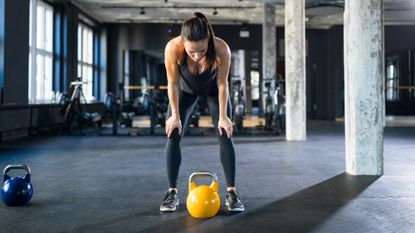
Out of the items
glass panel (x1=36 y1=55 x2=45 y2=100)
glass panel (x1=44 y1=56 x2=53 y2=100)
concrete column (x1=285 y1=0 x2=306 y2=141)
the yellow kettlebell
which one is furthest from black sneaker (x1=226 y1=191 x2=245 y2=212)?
glass panel (x1=44 y1=56 x2=53 y2=100)

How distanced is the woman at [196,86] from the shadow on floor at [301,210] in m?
0.19

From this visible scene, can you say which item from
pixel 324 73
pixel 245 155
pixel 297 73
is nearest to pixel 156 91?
pixel 297 73

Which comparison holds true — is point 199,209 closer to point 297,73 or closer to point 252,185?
point 252,185

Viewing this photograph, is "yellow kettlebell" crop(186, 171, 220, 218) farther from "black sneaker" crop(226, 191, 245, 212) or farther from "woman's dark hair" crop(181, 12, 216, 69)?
"woman's dark hair" crop(181, 12, 216, 69)

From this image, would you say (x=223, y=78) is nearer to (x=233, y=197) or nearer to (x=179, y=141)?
(x=179, y=141)

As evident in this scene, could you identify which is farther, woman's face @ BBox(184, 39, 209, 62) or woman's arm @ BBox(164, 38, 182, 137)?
woman's arm @ BBox(164, 38, 182, 137)

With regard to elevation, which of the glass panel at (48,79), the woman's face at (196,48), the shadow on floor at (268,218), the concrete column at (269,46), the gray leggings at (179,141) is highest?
the concrete column at (269,46)

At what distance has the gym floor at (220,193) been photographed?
2033 mm

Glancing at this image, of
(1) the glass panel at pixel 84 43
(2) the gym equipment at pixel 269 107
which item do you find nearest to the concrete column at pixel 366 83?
(2) the gym equipment at pixel 269 107

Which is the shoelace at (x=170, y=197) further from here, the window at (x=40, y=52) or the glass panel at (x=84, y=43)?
the glass panel at (x=84, y=43)

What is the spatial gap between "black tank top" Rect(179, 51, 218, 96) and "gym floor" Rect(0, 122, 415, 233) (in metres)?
0.66

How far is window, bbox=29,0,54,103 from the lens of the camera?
842cm

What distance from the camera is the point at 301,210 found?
233 cm

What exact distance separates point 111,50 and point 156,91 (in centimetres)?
611
